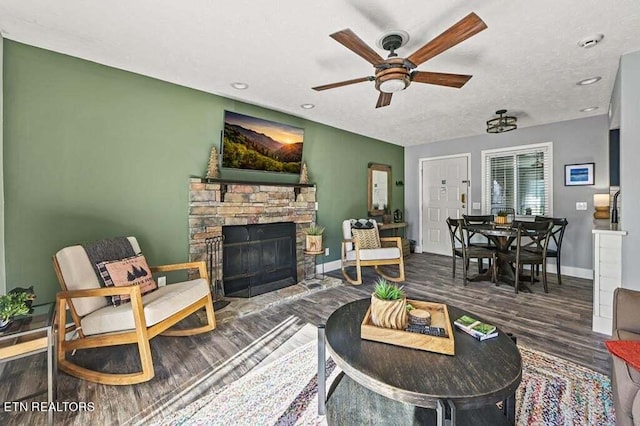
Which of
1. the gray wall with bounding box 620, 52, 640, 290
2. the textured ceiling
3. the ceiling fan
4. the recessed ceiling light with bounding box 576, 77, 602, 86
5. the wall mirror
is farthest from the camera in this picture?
the wall mirror

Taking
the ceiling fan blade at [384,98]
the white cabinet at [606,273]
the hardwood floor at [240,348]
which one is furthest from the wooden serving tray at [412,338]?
the white cabinet at [606,273]

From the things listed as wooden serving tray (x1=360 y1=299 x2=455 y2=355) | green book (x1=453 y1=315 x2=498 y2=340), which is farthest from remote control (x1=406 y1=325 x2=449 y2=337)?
green book (x1=453 y1=315 x2=498 y2=340)

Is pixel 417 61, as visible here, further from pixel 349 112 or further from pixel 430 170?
pixel 430 170

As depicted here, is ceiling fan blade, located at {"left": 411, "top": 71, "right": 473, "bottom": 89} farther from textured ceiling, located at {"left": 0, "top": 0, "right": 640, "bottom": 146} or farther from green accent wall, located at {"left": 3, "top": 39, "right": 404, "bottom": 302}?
green accent wall, located at {"left": 3, "top": 39, "right": 404, "bottom": 302}

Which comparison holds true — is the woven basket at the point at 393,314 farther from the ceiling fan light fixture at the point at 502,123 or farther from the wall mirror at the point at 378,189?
the wall mirror at the point at 378,189

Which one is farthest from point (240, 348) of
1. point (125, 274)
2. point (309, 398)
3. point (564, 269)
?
point (564, 269)

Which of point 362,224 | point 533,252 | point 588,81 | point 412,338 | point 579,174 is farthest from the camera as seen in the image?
point 362,224

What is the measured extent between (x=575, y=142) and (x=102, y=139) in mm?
6164

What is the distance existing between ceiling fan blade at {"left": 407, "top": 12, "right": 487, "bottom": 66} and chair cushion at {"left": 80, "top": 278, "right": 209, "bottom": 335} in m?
2.44

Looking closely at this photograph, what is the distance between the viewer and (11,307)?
1556 millimetres

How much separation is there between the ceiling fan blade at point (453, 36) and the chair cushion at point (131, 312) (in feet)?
8.02

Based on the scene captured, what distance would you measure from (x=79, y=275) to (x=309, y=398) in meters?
1.86

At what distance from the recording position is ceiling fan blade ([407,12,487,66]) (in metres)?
1.50

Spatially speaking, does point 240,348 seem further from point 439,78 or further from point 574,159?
point 574,159
